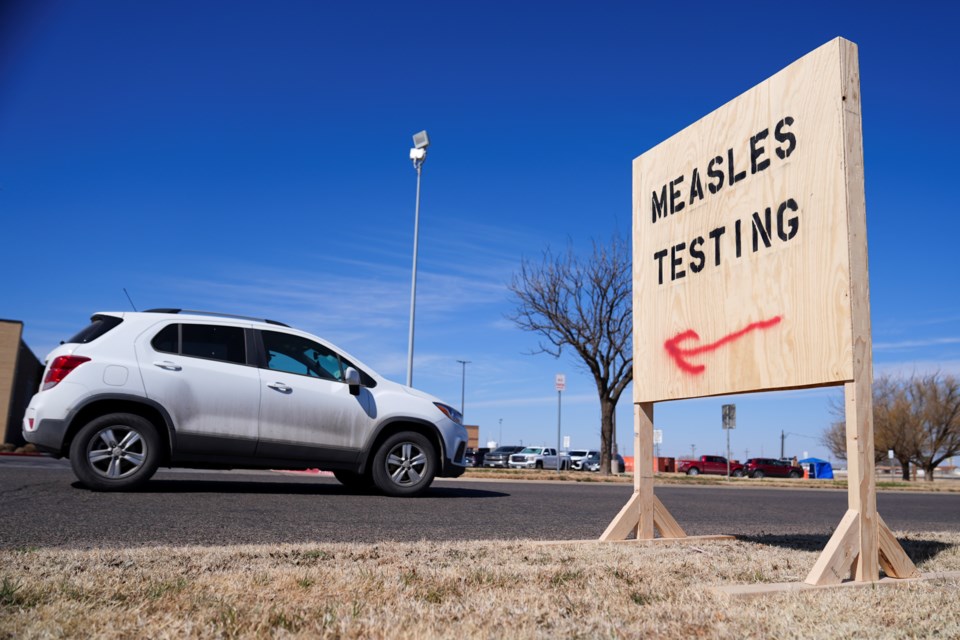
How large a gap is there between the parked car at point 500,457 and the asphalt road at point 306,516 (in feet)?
128

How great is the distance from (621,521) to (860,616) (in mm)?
2267

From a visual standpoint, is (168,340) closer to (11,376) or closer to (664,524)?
(664,524)

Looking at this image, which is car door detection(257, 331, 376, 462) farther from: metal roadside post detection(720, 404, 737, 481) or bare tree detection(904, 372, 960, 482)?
bare tree detection(904, 372, 960, 482)

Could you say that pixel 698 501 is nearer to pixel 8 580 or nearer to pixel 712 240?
pixel 712 240

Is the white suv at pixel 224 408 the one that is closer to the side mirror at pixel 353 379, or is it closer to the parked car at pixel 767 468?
the side mirror at pixel 353 379

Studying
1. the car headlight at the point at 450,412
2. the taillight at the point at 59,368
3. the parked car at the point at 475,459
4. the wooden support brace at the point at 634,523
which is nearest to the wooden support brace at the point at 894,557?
the wooden support brace at the point at 634,523

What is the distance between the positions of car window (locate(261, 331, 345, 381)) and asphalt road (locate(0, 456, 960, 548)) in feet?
4.32

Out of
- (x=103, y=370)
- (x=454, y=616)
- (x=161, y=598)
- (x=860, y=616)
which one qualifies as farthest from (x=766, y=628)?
(x=103, y=370)

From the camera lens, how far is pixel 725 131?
495 cm

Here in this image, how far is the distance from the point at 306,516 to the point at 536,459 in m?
41.7

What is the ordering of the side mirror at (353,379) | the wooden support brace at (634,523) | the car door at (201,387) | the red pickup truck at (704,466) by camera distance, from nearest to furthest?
the wooden support brace at (634,523) < the car door at (201,387) < the side mirror at (353,379) < the red pickup truck at (704,466)

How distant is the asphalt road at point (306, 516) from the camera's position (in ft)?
16.3

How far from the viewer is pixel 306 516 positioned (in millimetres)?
6117

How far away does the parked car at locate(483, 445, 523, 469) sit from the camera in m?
48.4
